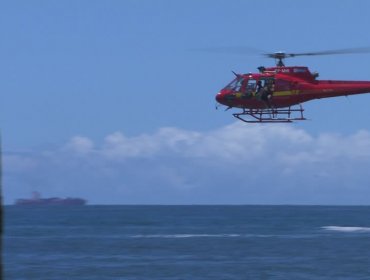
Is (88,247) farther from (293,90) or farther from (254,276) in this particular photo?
(293,90)

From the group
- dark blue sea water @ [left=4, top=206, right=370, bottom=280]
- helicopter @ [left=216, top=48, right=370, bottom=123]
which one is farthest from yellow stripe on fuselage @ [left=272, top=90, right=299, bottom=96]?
dark blue sea water @ [left=4, top=206, right=370, bottom=280]

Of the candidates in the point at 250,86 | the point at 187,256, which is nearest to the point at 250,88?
the point at 250,86

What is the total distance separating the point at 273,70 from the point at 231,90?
6.04 ft

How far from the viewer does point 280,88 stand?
34000 mm

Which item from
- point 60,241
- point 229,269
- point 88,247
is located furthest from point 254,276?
point 60,241

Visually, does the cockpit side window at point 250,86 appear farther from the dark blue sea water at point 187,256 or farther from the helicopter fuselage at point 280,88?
the dark blue sea water at point 187,256

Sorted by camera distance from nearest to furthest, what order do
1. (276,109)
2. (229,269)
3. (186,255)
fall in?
(276,109), (229,269), (186,255)

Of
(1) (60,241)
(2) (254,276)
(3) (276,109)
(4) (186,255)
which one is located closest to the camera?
(3) (276,109)

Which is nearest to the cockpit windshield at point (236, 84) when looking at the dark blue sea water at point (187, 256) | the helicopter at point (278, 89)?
the helicopter at point (278, 89)

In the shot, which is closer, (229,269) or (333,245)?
(229,269)

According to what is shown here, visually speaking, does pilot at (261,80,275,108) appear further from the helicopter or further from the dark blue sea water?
the dark blue sea water

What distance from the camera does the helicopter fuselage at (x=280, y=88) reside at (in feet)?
110

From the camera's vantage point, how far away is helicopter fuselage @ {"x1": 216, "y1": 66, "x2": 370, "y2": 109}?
3356cm

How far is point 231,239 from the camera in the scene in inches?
3221
